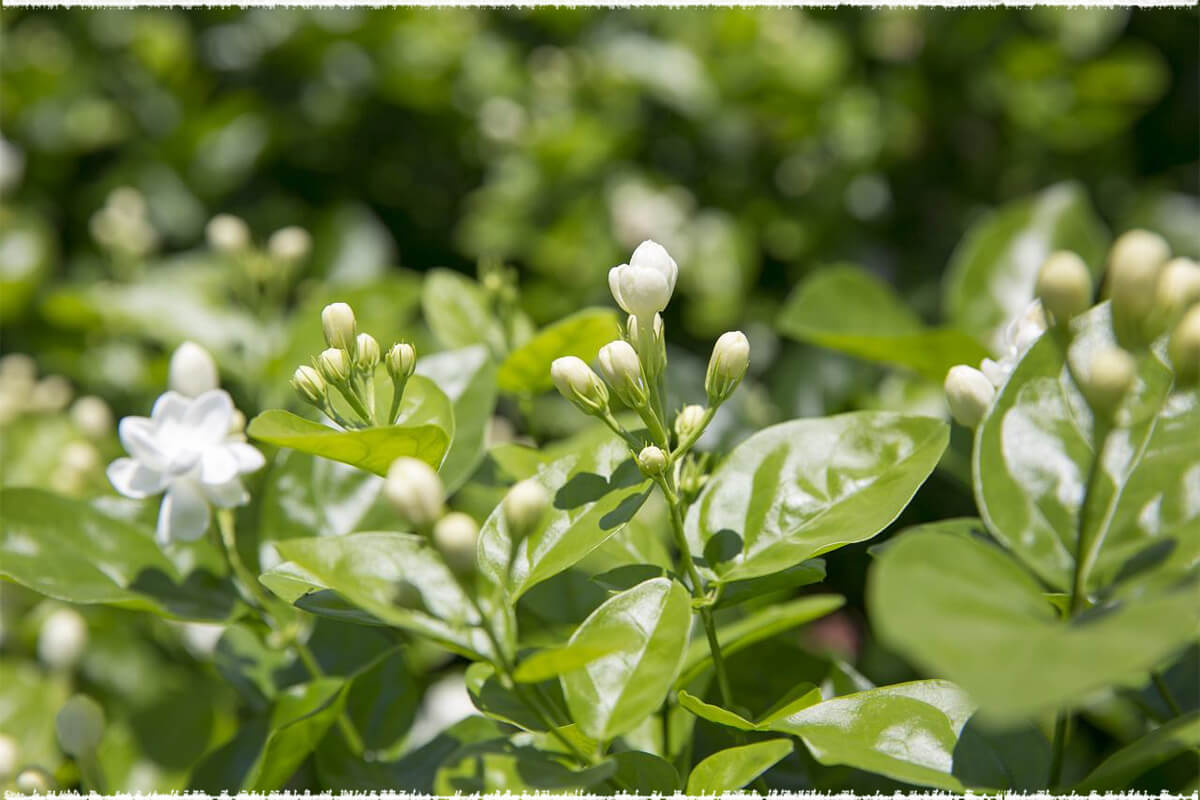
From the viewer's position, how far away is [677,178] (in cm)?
230

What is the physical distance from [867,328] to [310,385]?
680mm

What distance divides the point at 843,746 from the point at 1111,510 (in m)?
0.23

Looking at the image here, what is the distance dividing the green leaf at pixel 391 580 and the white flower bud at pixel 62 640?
0.65m

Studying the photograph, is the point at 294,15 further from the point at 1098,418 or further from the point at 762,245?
the point at 1098,418

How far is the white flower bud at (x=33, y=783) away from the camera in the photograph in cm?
96

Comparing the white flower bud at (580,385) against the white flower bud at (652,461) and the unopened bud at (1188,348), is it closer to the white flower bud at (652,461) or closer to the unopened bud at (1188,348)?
the white flower bud at (652,461)

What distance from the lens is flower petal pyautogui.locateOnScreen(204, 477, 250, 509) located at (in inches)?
36.1

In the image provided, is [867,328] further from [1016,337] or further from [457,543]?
[457,543]

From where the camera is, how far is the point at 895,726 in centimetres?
71

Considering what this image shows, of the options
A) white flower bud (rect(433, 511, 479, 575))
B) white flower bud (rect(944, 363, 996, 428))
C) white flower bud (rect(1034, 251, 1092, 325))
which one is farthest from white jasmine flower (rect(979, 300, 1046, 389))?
white flower bud (rect(433, 511, 479, 575))

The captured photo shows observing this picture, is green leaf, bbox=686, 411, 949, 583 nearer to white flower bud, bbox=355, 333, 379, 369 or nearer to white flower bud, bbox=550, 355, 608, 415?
white flower bud, bbox=550, 355, 608, 415

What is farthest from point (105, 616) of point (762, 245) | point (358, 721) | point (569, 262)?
point (762, 245)

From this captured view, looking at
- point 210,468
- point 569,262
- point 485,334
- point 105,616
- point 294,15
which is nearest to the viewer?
point 210,468

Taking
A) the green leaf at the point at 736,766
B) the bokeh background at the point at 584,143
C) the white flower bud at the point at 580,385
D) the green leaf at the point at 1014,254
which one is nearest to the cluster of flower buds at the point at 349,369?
the white flower bud at the point at 580,385
